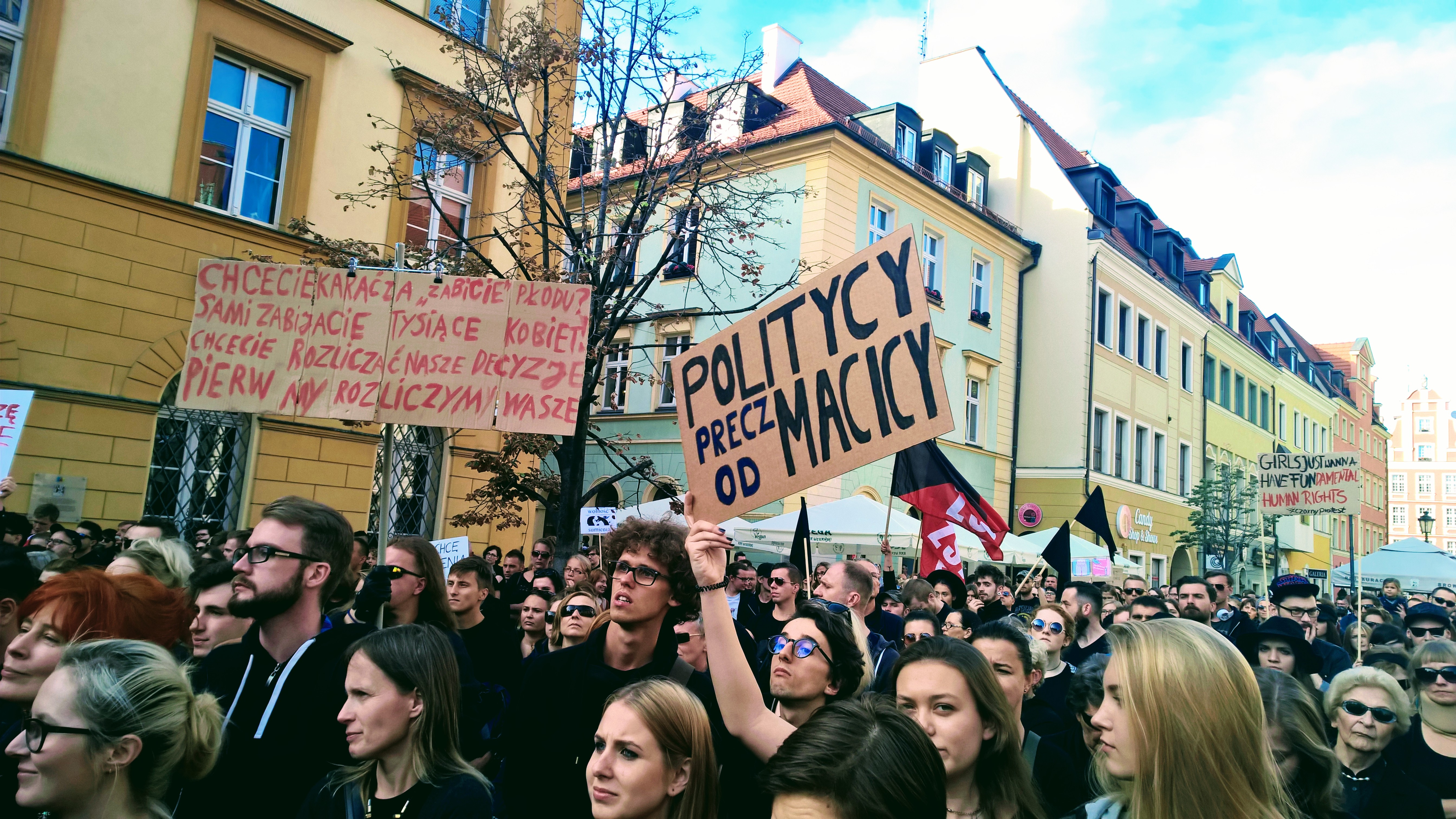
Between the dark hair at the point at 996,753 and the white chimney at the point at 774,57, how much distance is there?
2304 centimetres

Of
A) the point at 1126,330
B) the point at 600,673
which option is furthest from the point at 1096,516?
the point at 1126,330

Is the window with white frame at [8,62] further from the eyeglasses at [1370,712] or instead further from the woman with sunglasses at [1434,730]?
the woman with sunglasses at [1434,730]

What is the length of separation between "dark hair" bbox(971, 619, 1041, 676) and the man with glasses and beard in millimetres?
2383

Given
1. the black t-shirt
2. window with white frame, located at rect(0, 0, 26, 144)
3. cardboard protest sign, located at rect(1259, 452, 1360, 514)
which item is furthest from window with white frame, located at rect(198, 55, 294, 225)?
cardboard protest sign, located at rect(1259, 452, 1360, 514)

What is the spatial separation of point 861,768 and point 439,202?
13957mm

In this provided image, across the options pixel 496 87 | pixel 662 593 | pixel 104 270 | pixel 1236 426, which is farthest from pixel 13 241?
pixel 1236 426

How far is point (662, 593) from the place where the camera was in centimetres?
348

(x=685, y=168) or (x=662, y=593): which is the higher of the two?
(x=685, y=168)

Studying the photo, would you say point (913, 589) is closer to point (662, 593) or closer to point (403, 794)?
point (662, 593)

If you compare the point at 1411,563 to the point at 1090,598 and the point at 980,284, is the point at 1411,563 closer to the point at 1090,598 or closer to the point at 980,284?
the point at 980,284

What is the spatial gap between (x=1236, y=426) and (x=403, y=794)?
39382 millimetres

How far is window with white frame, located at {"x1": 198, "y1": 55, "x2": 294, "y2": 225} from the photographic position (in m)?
12.4

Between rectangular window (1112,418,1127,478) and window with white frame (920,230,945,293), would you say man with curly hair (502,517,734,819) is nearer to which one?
window with white frame (920,230,945,293)

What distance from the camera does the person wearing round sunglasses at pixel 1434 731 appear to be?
3934 millimetres
